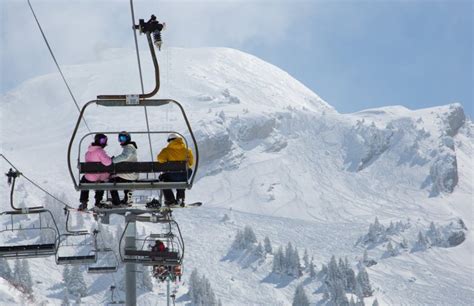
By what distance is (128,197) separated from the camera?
13.8 metres

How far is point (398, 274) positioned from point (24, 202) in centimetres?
9774

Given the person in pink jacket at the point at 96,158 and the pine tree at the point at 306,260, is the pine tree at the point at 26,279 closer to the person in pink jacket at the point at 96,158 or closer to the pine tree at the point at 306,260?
the pine tree at the point at 306,260

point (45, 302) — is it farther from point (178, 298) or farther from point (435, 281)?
point (435, 281)

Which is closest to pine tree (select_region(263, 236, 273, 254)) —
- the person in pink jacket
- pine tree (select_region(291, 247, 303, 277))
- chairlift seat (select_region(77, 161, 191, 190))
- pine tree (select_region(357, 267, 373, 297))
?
pine tree (select_region(291, 247, 303, 277))

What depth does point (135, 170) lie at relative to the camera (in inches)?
451

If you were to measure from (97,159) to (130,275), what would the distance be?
13.0 ft

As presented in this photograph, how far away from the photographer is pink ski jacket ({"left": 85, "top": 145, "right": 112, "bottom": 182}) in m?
11.7

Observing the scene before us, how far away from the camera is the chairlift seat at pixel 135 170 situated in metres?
11.4

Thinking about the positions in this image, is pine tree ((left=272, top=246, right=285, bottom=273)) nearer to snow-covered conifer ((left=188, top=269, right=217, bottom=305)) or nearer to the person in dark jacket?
snow-covered conifer ((left=188, top=269, right=217, bottom=305))

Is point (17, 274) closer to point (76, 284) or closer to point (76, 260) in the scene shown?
point (76, 284)

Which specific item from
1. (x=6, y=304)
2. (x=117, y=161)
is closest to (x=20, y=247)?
(x=117, y=161)

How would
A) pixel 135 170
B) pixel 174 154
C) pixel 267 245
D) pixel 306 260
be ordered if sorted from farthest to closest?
pixel 267 245 → pixel 306 260 → pixel 174 154 → pixel 135 170

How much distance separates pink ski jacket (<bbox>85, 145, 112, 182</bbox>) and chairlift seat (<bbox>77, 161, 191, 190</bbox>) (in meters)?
0.16

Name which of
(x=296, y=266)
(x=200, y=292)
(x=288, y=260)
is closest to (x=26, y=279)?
(x=200, y=292)
